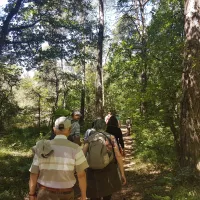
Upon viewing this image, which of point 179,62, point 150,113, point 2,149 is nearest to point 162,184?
point 150,113

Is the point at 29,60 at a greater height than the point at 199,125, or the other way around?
the point at 29,60

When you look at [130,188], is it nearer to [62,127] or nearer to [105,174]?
[105,174]

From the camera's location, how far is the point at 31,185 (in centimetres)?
307

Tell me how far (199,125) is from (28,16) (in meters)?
10.6

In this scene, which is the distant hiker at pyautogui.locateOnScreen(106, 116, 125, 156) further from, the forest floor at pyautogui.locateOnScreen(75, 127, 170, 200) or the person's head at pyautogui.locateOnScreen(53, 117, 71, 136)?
the person's head at pyautogui.locateOnScreen(53, 117, 71, 136)

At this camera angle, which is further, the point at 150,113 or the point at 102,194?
the point at 150,113

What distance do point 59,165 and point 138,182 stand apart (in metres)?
5.14

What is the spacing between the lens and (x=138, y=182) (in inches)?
300

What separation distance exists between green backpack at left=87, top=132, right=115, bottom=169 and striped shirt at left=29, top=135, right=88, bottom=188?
1004 mm

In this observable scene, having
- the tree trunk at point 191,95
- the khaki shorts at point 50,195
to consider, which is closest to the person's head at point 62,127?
the khaki shorts at point 50,195

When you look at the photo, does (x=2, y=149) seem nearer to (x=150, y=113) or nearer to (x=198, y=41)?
(x=150, y=113)

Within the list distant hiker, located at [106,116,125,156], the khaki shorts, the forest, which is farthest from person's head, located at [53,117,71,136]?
distant hiker, located at [106,116,125,156]

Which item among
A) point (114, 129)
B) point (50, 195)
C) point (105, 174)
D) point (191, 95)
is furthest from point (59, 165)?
point (114, 129)

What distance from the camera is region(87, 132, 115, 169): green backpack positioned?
4.09m
